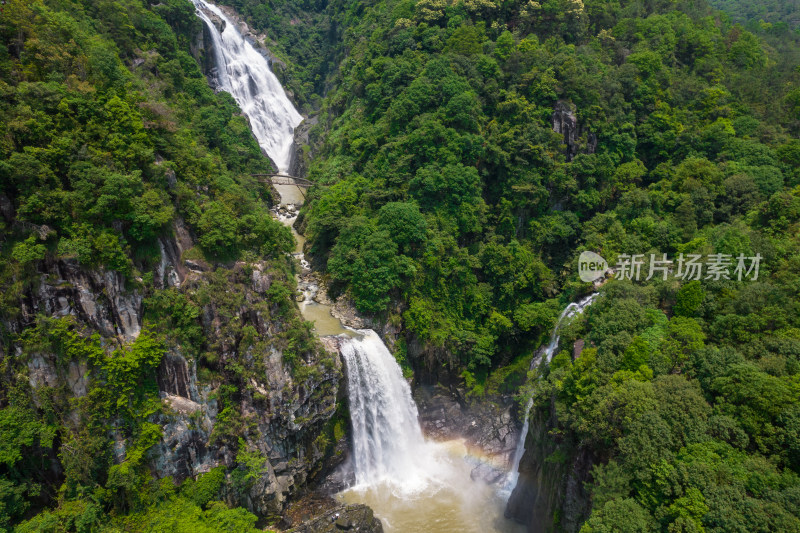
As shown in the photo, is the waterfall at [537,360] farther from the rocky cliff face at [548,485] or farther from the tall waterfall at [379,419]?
the tall waterfall at [379,419]

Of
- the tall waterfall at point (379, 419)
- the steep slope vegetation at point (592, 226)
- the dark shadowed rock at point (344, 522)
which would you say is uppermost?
the steep slope vegetation at point (592, 226)

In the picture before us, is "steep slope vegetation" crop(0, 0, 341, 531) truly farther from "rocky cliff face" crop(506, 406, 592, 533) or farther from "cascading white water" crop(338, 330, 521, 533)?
"rocky cliff face" crop(506, 406, 592, 533)

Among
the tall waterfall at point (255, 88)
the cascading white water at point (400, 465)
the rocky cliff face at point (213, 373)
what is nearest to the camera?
the rocky cliff face at point (213, 373)

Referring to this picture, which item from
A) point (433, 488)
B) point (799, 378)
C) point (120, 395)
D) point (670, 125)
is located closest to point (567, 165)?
point (670, 125)

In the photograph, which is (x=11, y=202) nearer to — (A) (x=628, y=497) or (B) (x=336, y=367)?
(B) (x=336, y=367)

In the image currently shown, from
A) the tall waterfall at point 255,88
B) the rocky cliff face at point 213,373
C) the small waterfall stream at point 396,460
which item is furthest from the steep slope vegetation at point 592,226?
the tall waterfall at point 255,88
